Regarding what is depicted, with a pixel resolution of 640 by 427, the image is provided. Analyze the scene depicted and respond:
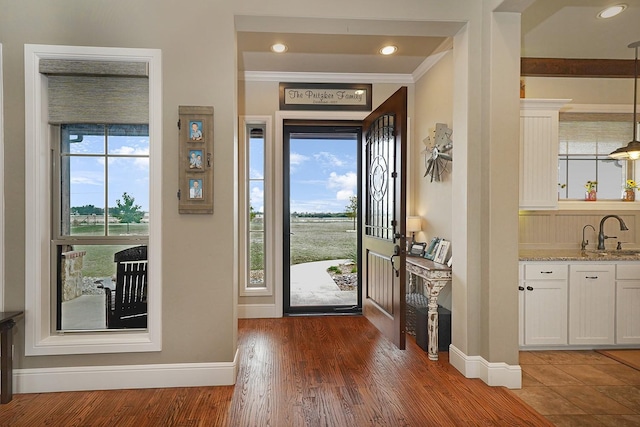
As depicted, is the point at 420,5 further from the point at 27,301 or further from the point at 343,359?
the point at 27,301

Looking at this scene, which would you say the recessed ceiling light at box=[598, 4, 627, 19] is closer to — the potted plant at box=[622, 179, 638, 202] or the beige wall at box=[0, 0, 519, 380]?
the beige wall at box=[0, 0, 519, 380]

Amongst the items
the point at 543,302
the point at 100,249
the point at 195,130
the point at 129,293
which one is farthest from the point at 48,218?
the point at 543,302

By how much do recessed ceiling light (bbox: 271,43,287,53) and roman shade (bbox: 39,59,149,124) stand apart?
1438mm

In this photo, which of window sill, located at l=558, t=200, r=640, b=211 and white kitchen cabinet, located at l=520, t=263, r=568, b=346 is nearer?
white kitchen cabinet, located at l=520, t=263, r=568, b=346

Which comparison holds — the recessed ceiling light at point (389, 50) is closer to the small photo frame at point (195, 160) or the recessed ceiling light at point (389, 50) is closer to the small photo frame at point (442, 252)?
the small photo frame at point (442, 252)

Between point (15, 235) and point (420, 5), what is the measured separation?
3.33 metres

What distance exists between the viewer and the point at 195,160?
2783 millimetres

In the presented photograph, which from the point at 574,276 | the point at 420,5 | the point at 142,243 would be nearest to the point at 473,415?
the point at 574,276

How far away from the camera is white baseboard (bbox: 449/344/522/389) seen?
2799 millimetres

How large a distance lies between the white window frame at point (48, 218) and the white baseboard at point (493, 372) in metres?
2.29

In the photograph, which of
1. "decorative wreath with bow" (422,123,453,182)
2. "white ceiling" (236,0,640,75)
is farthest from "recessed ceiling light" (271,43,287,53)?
"decorative wreath with bow" (422,123,453,182)

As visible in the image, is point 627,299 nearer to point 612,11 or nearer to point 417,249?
point 417,249

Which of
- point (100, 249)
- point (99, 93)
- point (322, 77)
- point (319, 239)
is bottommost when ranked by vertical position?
point (319, 239)

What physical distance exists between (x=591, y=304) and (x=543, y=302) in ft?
1.48
